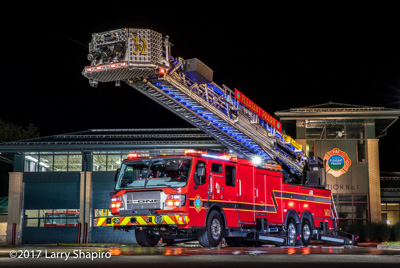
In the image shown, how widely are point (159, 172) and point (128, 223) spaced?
60.9 inches

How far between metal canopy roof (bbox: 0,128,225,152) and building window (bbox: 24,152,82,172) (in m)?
0.77

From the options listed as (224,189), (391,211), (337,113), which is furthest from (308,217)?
(391,211)

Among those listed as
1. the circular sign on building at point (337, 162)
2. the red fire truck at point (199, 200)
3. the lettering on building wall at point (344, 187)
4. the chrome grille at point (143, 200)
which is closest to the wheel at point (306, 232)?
the red fire truck at point (199, 200)

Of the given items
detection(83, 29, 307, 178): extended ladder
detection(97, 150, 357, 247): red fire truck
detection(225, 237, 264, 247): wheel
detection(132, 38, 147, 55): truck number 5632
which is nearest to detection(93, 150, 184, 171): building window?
detection(83, 29, 307, 178): extended ladder

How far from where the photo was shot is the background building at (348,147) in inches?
1267

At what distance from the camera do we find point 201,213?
1471 cm

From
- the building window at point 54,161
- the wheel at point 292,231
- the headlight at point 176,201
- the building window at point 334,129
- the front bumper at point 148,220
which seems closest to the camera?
the front bumper at point 148,220

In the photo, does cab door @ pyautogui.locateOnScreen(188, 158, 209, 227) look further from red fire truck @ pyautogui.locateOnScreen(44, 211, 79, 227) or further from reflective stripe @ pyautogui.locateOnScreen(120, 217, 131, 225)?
red fire truck @ pyautogui.locateOnScreen(44, 211, 79, 227)

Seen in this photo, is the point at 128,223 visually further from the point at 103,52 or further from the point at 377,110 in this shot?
the point at 377,110

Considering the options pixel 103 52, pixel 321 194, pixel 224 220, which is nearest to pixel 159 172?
pixel 224 220

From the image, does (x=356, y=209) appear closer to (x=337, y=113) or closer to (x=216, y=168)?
(x=337, y=113)

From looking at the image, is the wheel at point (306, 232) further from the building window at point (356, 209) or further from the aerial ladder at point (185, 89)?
the building window at point (356, 209)

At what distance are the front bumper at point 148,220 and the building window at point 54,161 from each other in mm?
18213

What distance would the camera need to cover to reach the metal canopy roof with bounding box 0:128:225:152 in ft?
104
